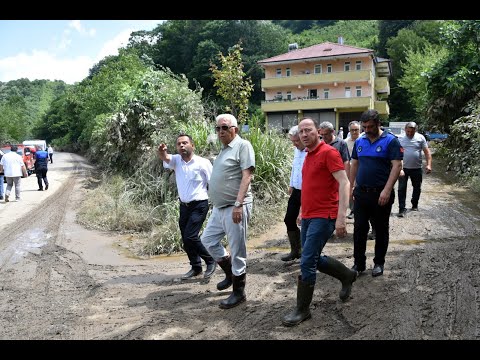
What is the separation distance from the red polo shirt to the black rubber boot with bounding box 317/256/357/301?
1.77 ft

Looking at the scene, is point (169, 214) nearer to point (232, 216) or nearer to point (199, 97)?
point (232, 216)

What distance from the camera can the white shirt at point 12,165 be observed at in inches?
535

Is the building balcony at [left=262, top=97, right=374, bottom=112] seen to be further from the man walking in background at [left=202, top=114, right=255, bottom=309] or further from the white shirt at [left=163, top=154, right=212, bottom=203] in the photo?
the man walking in background at [left=202, top=114, right=255, bottom=309]

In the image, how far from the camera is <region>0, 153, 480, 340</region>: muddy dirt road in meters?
3.74

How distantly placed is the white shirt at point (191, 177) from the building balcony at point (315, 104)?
36.7 metres

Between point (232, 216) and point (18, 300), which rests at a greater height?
point (232, 216)

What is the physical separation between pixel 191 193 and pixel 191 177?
21 cm

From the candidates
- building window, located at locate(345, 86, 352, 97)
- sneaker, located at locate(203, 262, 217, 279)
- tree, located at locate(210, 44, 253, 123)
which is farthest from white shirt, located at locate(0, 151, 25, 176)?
building window, located at locate(345, 86, 352, 97)

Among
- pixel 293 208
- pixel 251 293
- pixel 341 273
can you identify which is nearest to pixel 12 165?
pixel 293 208

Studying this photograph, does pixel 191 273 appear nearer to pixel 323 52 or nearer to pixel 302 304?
pixel 302 304

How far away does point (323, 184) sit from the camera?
12.4 ft
